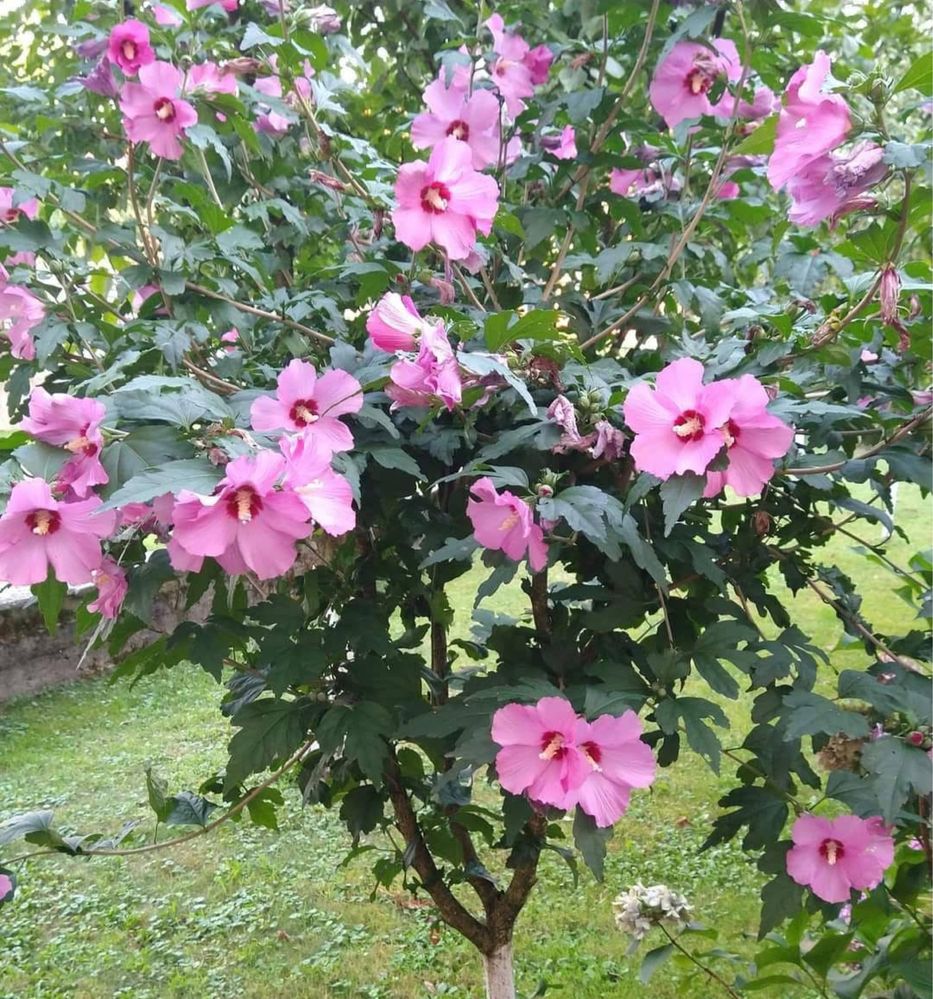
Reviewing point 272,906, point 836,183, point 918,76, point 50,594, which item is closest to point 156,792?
point 50,594

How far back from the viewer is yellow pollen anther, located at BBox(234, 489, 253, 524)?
71cm

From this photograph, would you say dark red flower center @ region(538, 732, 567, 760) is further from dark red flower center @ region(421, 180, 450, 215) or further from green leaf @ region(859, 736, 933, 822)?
dark red flower center @ region(421, 180, 450, 215)

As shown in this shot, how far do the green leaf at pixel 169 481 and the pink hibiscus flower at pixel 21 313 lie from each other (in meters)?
0.56

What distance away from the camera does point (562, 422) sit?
0.88m

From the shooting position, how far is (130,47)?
47.6 inches

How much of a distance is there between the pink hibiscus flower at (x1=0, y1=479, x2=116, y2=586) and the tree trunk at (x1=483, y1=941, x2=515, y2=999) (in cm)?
113

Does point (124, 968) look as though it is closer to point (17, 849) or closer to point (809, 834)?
point (17, 849)

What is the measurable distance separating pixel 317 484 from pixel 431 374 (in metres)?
0.16

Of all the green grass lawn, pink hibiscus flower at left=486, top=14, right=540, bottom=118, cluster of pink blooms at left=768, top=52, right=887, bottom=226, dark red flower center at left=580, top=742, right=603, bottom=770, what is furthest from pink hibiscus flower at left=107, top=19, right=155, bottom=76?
the green grass lawn

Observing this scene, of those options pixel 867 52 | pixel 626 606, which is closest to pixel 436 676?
pixel 626 606

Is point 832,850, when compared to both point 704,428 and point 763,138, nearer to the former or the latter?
point 704,428

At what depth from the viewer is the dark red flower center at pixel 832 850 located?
1084mm

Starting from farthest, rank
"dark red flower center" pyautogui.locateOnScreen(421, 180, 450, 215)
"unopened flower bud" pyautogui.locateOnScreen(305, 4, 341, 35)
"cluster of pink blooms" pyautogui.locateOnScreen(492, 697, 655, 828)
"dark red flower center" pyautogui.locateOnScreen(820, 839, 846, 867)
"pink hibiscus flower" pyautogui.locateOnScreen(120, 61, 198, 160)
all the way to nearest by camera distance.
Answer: "unopened flower bud" pyautogui.locateOnScreen(305, 4, 341, 35)
"pink hibiscus flower" pyautogui.locateOnScreen(120, 61, 198, 160)
"dark red flower center" pyautogui.locateOnScreen(820, 839, 846, 867)
"dark red flower center" pyautogui.locateOnScreen(421, 180, 450, 215)
"cluster of pink blooms" pyautogui.locateOnScreen(492, 697, 655, 828)

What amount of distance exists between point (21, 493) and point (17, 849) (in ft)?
8.54
